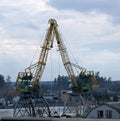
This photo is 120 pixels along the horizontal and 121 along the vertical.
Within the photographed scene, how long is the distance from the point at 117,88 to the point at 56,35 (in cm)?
9619

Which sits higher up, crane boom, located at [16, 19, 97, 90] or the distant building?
crane boom, located at [16, 19, 97, 90]

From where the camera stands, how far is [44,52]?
64.2 meters

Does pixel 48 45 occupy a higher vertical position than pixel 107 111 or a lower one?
higher

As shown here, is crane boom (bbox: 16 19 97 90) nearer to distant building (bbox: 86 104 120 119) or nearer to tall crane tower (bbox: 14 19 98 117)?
tall crane tower (bbox: 14 19 98 117)

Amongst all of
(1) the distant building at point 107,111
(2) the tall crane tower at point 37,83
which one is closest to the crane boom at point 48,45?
(2) the tall crane tower at point 37,83

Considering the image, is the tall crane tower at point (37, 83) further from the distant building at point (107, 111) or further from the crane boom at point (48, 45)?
the distant building at point (107, 111)

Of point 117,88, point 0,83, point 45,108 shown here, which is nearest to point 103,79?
point 117,88

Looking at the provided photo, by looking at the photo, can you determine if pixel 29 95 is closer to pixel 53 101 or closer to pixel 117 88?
pixel 53 101

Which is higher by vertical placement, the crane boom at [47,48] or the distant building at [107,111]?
the crane boom at [47,48]

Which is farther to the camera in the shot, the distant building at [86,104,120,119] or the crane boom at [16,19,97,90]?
the crane boom at [16,19,97,90]

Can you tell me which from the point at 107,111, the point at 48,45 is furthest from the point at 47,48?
the point at 107,111

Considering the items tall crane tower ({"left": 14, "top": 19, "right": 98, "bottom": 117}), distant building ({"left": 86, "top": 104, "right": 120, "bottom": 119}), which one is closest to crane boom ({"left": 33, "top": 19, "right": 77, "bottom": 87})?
tall crane tower ({"left": 14, "top": 19, "right": 98, "bottom": 117})

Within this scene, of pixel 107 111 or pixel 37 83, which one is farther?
pixel 37 83

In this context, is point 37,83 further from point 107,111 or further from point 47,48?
point 107,111
